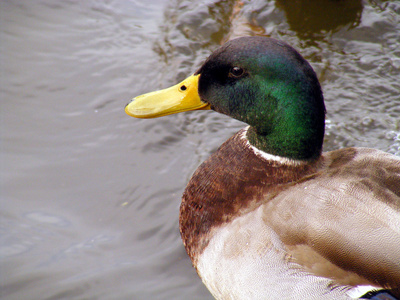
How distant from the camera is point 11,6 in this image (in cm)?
498

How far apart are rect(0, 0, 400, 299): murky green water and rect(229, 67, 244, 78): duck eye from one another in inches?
50.7

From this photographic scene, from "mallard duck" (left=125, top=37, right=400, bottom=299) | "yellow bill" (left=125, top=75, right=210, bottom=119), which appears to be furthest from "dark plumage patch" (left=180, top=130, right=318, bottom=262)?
"yellow bill" (left=125, top=75, right=210, bottom=119)

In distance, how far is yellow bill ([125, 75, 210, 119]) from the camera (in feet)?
8.46

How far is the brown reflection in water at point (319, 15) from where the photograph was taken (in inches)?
188

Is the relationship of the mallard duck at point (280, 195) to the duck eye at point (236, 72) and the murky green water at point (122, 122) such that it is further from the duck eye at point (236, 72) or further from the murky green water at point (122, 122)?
the murky green water at point (122, 122)

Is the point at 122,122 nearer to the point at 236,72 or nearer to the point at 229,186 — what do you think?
the point at 229,186

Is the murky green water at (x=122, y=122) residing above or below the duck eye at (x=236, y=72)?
below

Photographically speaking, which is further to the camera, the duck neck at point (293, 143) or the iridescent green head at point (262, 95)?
the duck neck at point (293, 143)

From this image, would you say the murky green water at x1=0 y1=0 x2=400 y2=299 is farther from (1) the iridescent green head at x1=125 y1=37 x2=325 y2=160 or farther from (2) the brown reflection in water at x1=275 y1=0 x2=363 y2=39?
(1) the iridescent green head at x1=125 y1=37 x2=325 y2=160

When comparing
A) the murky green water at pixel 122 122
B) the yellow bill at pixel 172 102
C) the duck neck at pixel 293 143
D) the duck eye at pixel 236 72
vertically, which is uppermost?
the duck eye at pixel 236 72

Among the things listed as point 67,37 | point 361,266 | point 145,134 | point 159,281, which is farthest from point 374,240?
point 67,37

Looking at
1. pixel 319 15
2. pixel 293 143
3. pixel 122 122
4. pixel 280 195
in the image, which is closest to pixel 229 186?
pixel 280 195

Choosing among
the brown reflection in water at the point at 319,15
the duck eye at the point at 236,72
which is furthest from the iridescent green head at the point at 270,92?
the brown reflection in water at the point at 319,15

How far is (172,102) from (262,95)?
0.49 m
